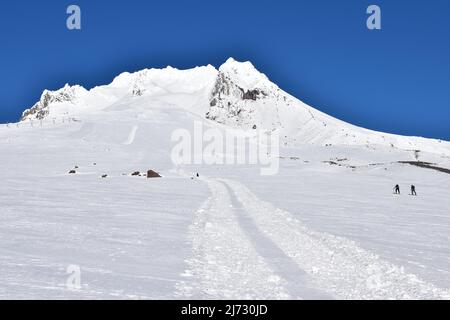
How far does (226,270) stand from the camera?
11938 millimetres

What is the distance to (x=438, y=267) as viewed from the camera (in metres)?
13.7

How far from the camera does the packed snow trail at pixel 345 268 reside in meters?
10.6

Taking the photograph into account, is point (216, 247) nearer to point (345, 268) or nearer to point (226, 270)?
point (226, 270)

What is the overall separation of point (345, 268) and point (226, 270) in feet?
10.4

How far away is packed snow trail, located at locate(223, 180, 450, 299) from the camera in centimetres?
1064

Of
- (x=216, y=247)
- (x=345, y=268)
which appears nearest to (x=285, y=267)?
(x=345, y=268)

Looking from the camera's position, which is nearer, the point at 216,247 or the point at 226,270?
the point at 226,270

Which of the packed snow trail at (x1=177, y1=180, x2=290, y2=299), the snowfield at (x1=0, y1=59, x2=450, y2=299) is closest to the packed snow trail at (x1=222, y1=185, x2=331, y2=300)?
the snowfield at (x1=0, y1=59, x2=450, y2=299)

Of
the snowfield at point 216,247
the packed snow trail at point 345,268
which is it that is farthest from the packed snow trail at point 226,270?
the packed snow trail at point 345,268

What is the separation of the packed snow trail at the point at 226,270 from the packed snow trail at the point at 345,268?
111 cm

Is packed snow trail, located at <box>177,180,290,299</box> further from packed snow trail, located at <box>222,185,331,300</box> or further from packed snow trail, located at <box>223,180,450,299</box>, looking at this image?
packed snow trail, located at <box>223,180,450,299</box>

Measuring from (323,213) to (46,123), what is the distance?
377 ft

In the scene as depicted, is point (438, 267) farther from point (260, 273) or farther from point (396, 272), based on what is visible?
point (260, 273)
